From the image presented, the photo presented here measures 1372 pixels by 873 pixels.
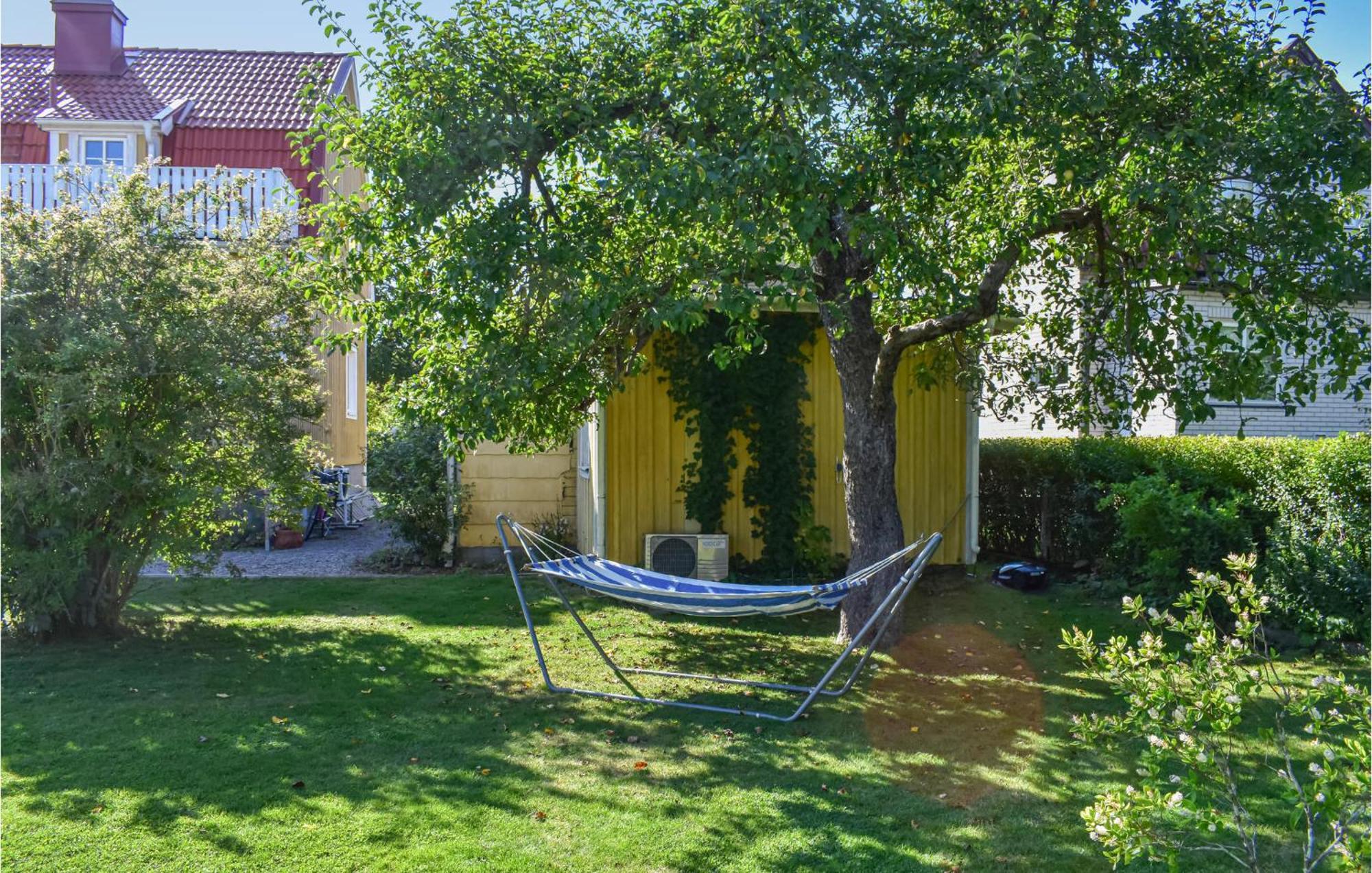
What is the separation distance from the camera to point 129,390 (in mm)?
7246

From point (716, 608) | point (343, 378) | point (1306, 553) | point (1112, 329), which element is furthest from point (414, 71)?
point (343, 378)

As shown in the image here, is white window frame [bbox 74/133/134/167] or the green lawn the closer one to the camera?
the green lawn

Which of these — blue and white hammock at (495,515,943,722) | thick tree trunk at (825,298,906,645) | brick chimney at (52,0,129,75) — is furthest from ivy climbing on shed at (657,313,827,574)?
brick chimney at (52,0,129,75)

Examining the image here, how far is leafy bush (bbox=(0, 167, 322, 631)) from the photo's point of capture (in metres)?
6.96

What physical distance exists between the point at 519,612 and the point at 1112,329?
5321 mm

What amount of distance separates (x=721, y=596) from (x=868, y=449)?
214 cm

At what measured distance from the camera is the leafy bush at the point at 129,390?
6965 mm

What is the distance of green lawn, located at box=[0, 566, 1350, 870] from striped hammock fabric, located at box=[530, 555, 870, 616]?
2.12 feet

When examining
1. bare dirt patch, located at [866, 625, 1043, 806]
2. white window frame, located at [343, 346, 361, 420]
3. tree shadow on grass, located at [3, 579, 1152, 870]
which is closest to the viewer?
tree shadow on grass, located at [3, 579, 1152, 870]

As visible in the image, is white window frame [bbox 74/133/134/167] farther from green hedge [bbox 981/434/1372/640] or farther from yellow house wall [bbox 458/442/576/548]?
green hedge [bbox 981/434/1372/640]

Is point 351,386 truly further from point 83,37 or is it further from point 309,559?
point 83,37

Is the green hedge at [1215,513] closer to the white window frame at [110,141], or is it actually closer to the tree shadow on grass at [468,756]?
the tree shadow on grass at [468,756]

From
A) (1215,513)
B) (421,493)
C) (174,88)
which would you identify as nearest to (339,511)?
(421,493)

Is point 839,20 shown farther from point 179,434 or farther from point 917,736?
point 179,434
